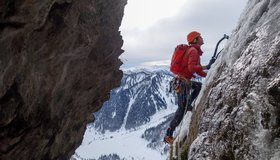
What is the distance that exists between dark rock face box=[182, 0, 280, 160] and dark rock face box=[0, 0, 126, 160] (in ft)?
25.0

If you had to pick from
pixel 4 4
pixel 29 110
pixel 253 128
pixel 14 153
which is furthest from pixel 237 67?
pixel 14 153

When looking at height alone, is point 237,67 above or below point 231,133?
above

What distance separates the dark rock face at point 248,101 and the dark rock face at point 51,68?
7.62 m

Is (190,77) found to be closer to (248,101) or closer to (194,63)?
(194,63)

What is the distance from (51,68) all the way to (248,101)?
485 inches

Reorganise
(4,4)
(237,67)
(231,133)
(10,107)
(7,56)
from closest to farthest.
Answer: (231,133) → (237,67) → (4,4) → (7,56) → (10,107)

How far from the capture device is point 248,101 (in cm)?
720

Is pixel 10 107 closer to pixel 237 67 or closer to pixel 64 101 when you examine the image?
pixel 64 101

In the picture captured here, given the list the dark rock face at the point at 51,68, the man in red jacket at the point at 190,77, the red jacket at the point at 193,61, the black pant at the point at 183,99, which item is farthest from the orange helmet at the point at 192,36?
the dark rock face at the point at 51,68

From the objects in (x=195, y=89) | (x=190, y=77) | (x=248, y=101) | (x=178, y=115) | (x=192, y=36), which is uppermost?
(x=192, y=36)

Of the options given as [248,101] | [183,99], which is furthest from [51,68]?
[248,101]

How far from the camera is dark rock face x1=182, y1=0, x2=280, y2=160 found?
259 inches

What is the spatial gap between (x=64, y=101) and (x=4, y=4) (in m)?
9.20

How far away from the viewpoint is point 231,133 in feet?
24.9
